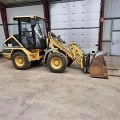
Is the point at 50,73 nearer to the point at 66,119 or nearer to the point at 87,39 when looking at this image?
the point at 66,119

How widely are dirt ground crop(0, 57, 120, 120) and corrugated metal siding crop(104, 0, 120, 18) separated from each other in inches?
195

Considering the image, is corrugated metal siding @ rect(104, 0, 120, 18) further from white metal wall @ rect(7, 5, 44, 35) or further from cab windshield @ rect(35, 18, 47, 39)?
cab windshield @ rect(35, 18, 47, 39)

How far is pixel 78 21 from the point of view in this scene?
8.76m

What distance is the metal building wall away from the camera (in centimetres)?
823

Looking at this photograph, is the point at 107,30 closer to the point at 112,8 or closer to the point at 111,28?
the point at 111,28

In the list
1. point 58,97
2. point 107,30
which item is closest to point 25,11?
point 107,30

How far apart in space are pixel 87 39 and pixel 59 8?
252 centimetres

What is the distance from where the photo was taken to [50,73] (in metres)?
5.27

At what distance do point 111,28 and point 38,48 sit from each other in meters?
4.88

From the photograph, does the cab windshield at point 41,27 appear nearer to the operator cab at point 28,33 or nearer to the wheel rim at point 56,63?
the operator cab at point 28,33

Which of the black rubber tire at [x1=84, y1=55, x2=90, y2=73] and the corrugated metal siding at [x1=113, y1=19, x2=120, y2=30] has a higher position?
the corrugated metal siding at [x1=113, y1=19, x2=120, y2=30]

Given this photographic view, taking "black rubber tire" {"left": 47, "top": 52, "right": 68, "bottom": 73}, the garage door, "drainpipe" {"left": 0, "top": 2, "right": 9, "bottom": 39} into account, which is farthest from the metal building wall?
"drainpipe" {"left": 0, "top": 2, "right": 9, "bottom": 39}

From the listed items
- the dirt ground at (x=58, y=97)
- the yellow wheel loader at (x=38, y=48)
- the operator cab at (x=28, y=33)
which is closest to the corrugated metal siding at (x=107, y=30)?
the yellow wheel loader at (x=38, y=48)

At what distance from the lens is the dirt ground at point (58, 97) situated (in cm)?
274
